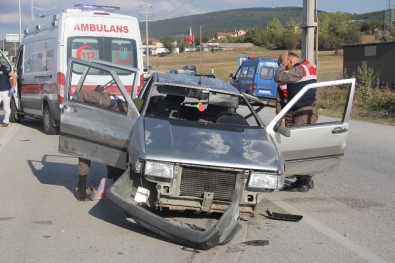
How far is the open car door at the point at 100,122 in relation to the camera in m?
7.10

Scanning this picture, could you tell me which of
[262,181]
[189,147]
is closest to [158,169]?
[189,147]

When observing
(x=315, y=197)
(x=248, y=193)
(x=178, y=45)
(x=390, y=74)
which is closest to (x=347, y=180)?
(x=315, y=197)

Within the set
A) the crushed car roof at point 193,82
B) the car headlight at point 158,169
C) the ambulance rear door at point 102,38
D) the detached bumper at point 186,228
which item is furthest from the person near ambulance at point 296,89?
the ambulance rear door at point 102,38

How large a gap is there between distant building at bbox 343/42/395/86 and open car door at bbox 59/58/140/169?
25344mm

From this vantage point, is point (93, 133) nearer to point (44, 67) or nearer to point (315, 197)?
point (315, 197)

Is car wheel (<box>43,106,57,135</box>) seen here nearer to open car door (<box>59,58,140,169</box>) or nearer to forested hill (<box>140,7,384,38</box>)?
open car door (<box>59,58,140,169</box>)

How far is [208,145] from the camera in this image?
6.27 metres

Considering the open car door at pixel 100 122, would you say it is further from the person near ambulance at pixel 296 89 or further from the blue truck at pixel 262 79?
the blue truck at pixel 262 79

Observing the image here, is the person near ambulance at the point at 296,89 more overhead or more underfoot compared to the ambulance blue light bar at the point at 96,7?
more underfoot

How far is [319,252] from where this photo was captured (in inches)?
222

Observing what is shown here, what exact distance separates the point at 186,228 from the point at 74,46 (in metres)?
8.91

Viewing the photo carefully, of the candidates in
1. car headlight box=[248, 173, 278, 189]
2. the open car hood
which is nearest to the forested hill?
A: the open car hood

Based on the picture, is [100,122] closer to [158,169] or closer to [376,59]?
[158,169]

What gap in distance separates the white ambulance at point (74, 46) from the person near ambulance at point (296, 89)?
16.5ft
